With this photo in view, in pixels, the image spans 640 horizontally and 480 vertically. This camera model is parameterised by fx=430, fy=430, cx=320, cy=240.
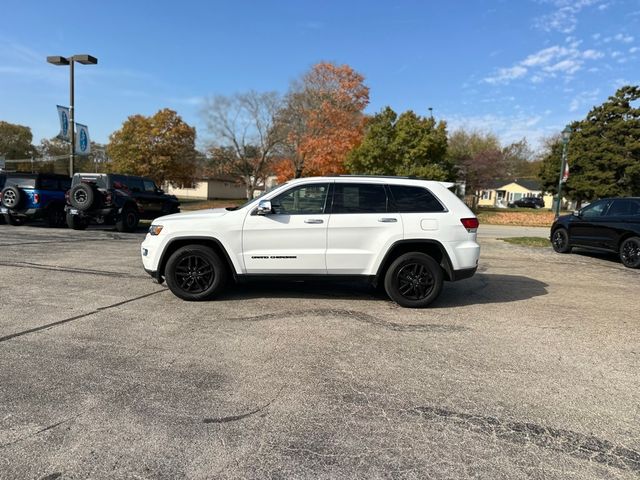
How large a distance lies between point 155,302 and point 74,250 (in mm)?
5823

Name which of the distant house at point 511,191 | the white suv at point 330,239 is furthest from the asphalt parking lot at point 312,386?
the distant house at point 511,191

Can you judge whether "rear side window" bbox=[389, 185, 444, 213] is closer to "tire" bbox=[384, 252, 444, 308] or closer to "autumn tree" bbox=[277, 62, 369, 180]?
"tire" bbox=[384, 252, 444, 308]

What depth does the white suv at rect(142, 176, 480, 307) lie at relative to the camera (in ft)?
19.2

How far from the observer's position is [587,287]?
7.97 metres

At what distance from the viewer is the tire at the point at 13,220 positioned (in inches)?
610

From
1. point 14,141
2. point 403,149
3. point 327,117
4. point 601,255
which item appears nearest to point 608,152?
point 403,149

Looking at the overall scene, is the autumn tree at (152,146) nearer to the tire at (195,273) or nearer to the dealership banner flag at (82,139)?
the dealership banner flag at (82,139)

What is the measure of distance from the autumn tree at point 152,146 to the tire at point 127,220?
29.9 m

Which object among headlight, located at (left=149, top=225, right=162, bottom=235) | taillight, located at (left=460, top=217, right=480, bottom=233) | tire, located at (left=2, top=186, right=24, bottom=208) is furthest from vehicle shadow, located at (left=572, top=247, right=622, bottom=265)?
tire, located at (left=2, top=186, right=24, bottom=208)

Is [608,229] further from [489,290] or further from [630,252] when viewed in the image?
[489,290]

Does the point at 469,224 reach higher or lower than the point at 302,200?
lower

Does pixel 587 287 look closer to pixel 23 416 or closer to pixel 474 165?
pixel 23 416

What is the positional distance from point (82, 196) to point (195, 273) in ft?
34.0

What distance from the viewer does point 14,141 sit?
68062 mm
